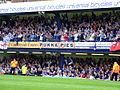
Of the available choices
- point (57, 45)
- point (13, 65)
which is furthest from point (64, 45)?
point (13, 65)

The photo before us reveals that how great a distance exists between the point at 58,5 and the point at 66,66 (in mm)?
5286

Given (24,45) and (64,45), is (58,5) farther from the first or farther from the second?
(24,45)

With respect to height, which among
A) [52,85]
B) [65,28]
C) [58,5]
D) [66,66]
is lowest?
[52,85]

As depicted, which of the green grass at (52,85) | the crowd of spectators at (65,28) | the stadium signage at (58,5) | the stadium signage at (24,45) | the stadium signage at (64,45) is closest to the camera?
the green grass at (52,85)

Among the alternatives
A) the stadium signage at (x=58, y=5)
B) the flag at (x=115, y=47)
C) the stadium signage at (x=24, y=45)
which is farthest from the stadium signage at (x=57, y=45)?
the flag at (x=115, y=47)

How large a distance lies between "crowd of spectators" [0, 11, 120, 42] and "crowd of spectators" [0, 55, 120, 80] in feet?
6.45

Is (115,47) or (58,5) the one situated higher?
(58,5)

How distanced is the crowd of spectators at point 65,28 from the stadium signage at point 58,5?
1.36m

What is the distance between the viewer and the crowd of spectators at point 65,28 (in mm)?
34781

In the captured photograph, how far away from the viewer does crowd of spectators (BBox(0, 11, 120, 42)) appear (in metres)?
34.8

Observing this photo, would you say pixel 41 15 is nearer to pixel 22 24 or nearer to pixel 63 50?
pixel 22 24

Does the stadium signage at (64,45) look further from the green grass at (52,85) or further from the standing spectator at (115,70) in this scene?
the green grass at (52,85)

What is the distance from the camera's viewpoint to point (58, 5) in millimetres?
38031

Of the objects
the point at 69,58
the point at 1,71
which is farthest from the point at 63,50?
the point at 1,71
